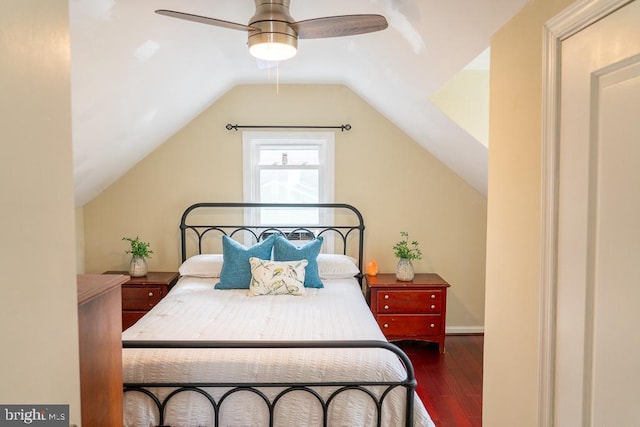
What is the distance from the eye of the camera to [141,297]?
12.5 feet

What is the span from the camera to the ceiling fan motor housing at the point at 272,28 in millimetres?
1978

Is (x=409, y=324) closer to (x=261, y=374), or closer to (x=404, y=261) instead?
(x=404, y=261)

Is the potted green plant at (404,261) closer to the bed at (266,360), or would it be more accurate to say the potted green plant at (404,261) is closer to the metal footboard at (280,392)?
the bed at (266,360)

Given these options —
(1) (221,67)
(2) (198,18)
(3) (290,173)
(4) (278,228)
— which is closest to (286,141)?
(3) (290,173)

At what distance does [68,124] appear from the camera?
0.89 meters

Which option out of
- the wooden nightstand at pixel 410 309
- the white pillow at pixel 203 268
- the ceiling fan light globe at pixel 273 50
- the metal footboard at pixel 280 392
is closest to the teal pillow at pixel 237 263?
the white pillow at pixel 203 268

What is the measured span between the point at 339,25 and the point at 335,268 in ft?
7.45

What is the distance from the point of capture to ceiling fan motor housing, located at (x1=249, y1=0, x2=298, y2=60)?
1.98 m

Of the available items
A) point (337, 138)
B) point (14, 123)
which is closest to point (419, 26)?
point (14, 123)

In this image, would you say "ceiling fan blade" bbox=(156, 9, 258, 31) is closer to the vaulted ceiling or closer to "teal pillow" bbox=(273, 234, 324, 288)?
the vaulted ceiling

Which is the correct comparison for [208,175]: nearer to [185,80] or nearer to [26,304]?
[185,80]

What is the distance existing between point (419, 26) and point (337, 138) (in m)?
2.16

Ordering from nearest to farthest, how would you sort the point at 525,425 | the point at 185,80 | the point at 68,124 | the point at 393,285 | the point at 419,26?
the point at 68,124
the point at 525,425
the point at 419,26
the point at 185,80
the point at 393,285

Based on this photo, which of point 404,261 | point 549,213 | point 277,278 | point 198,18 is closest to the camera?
point 549,213
